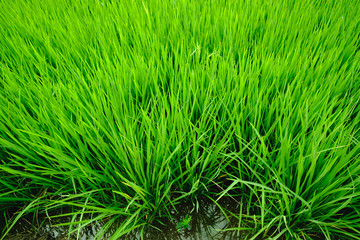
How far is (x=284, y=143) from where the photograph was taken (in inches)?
26.0

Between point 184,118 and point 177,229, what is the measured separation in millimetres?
342

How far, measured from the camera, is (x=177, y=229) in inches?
29.0

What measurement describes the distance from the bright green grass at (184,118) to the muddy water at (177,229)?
0.12ft

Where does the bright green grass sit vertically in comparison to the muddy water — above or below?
above

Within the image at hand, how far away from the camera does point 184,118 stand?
0.81 metres

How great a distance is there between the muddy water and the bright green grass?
38 millimetres

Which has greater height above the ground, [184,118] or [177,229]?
[184,118]

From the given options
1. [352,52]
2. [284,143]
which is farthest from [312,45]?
[284,143]

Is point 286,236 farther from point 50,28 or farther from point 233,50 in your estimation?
point 50,28

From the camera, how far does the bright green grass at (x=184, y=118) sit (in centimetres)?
68

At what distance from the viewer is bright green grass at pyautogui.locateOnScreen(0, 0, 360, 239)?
682 mm

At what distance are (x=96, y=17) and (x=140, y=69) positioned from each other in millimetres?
612

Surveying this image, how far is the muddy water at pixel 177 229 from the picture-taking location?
28.4 inches

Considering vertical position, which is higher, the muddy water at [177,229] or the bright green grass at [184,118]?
the bright green grass at [184,118]
